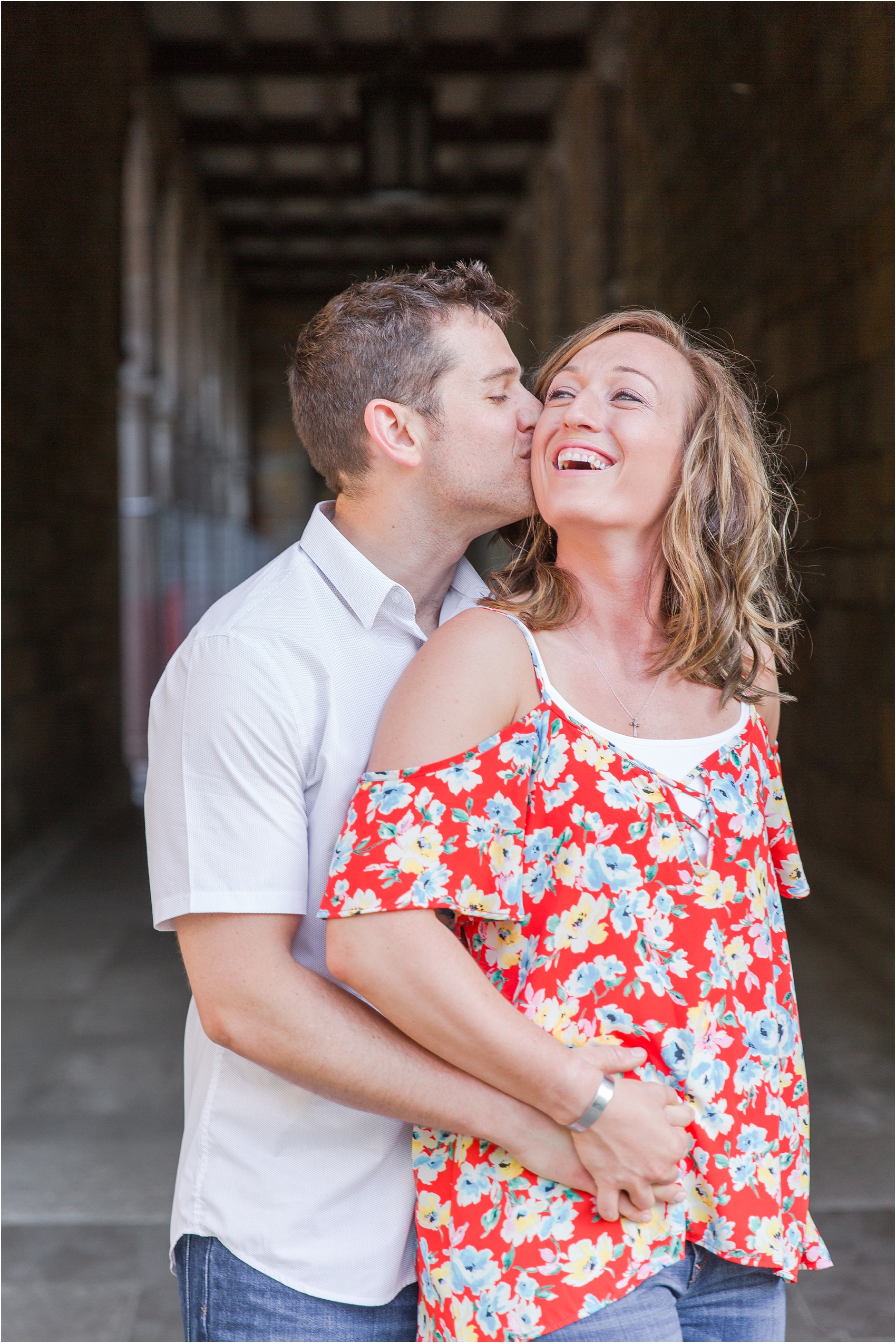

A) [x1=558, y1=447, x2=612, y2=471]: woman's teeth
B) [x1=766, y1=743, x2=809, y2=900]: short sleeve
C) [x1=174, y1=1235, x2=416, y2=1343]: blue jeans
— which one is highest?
[x1=558, y1=447, x2=612, y2=471]: woman's teeth

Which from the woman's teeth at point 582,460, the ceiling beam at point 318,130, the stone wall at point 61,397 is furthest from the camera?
the ceiling beam at point 318,130

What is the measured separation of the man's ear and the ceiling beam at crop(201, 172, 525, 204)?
11992mm

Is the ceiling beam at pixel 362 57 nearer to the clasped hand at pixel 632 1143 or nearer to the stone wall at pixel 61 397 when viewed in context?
the stone wall at pixel 61 397

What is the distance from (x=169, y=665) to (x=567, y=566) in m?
0.47

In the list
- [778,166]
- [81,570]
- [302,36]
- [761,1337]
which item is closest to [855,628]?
[778,166]

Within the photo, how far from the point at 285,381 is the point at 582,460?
0.73 meters

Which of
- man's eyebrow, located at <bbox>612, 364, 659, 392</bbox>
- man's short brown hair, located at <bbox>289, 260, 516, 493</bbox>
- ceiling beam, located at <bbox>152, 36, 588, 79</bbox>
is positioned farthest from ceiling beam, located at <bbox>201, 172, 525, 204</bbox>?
man's eyebrow, located at <bbox>612, 364, 659, 392</bbox>

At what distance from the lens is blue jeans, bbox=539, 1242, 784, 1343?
110cm

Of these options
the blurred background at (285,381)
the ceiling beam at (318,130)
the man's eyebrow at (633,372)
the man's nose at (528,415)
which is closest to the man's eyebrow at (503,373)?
the man's nose at (528,415)

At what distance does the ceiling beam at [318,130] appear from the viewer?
10.7 meters

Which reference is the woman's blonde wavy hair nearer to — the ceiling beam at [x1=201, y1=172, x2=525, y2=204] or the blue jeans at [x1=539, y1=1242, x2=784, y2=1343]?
the blue jeans at [x1=539, y1=1242, x2=784, y2=1343]

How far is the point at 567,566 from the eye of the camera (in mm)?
1371

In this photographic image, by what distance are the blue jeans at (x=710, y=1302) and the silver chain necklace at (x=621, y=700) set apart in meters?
0.52

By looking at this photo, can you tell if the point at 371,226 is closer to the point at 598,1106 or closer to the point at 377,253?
the point at 377,253
